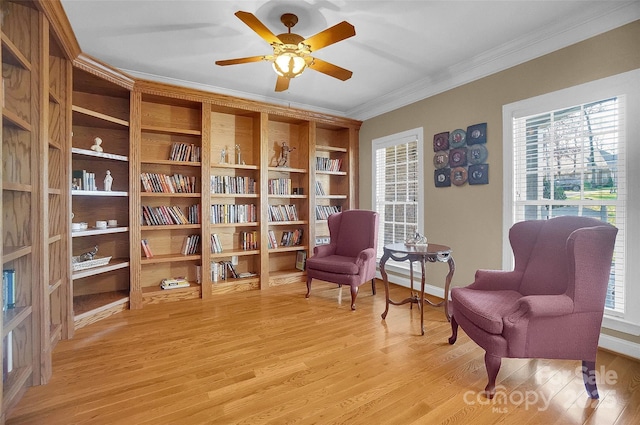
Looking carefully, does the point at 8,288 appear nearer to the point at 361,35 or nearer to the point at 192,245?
the point at 192,245

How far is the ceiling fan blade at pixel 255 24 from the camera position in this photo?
188cm

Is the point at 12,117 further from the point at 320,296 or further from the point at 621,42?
the point at 621,42

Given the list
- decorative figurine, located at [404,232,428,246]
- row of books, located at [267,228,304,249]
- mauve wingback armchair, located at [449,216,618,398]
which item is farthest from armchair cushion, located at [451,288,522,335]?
row of books, located at [267,228,304,249]

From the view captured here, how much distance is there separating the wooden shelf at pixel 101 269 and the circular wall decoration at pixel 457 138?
12.6 ft

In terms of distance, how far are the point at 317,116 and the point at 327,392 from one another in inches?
142

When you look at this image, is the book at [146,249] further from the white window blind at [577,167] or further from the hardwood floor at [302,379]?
the white window blind at [577,167]

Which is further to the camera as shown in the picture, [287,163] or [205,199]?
[287,163]

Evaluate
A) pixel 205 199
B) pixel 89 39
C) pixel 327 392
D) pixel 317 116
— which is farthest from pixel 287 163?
pixel 327 392

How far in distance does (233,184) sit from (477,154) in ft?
9.61

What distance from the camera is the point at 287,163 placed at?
4582 mm

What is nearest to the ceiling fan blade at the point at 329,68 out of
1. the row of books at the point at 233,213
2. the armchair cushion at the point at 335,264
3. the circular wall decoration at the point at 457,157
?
the circular wall decoration at the point at 457,157

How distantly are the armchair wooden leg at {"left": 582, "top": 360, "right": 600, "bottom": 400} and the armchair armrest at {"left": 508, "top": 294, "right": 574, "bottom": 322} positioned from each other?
0.39 meters

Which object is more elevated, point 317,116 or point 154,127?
point 317,116

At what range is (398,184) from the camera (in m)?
4.32
